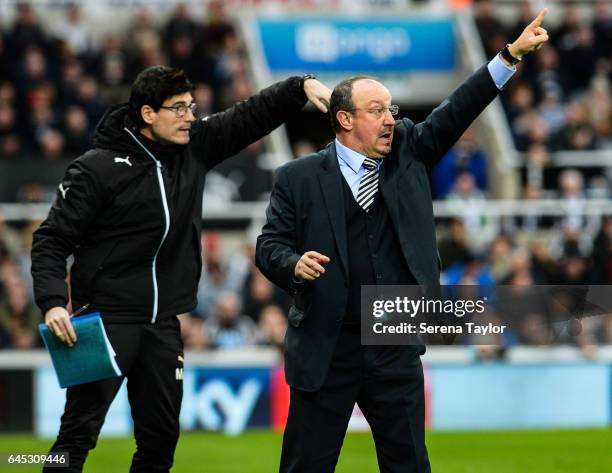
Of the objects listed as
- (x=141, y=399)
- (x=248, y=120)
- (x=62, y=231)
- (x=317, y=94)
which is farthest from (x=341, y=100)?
(x=141, y=399)

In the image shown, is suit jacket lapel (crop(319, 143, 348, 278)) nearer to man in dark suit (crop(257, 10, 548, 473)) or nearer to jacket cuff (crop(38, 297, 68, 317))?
man in dark suit (crop(257, 10, 548, 473))

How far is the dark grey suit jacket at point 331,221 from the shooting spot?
266 inches

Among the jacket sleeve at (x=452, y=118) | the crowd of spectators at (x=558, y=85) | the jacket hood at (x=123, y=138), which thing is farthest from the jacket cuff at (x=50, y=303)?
the crowd of spectators at (x=558, y=85)

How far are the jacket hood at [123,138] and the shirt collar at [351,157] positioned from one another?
1119 millimetres

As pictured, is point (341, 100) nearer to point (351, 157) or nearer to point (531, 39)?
point (351, 157)

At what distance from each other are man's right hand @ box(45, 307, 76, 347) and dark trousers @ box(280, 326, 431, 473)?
4.13 feet

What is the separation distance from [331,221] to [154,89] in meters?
1.36

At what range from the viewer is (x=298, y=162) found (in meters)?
6.97

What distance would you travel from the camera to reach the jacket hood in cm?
762

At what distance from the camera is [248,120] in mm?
7844

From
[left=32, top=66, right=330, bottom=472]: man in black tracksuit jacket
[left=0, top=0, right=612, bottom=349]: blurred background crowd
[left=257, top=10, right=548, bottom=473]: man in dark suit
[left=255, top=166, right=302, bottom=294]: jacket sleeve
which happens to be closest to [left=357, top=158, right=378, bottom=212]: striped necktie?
[left=257, top=10, right=548, bottom=473]: man in dark suit

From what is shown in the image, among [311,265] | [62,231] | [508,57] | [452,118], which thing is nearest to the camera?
[311,265]

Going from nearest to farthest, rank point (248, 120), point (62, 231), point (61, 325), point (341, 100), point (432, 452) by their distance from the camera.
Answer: point (341, 100), point (61, 325), point (62, 231), point (248, 120), point (432, 452)

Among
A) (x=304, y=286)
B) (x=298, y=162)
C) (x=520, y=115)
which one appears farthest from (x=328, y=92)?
(x=520, y=115)
